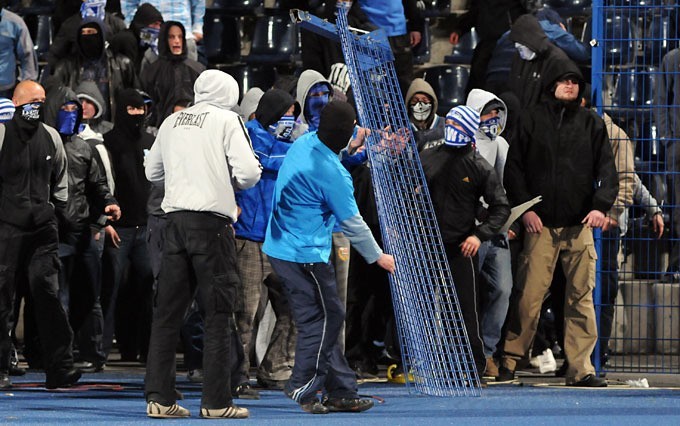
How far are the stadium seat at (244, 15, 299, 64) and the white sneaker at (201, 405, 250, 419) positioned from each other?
712cm

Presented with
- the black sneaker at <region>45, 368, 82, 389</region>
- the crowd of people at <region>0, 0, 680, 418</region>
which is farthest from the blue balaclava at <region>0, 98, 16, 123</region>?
the black sneaker at <region>45, 368, 82, 389</region>

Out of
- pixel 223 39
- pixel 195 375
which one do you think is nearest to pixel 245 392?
pixel 195 375

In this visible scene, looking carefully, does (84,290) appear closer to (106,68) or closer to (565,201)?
(106,68)

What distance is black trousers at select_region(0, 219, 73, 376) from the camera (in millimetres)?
10266

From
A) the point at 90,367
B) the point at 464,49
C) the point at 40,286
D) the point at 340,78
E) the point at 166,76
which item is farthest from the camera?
the point at 464,49

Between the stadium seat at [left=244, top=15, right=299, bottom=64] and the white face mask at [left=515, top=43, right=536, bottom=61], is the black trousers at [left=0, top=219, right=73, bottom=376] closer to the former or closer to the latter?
the white face mask at [left=515, top=43, right=536, bottom=61]

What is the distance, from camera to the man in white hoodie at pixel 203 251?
28.6 feet

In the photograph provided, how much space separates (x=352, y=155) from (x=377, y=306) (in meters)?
1.41

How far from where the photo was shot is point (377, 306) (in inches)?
462

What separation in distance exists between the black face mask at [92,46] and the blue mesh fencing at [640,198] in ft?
14.6

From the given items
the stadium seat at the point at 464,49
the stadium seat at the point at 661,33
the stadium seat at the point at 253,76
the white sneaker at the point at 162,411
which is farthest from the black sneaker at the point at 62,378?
the stadium seat at the point at 464,49

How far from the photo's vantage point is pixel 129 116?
39.3 ft

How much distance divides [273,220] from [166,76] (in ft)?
14.6

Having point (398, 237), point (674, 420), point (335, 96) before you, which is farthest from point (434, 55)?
point (674, 420)
